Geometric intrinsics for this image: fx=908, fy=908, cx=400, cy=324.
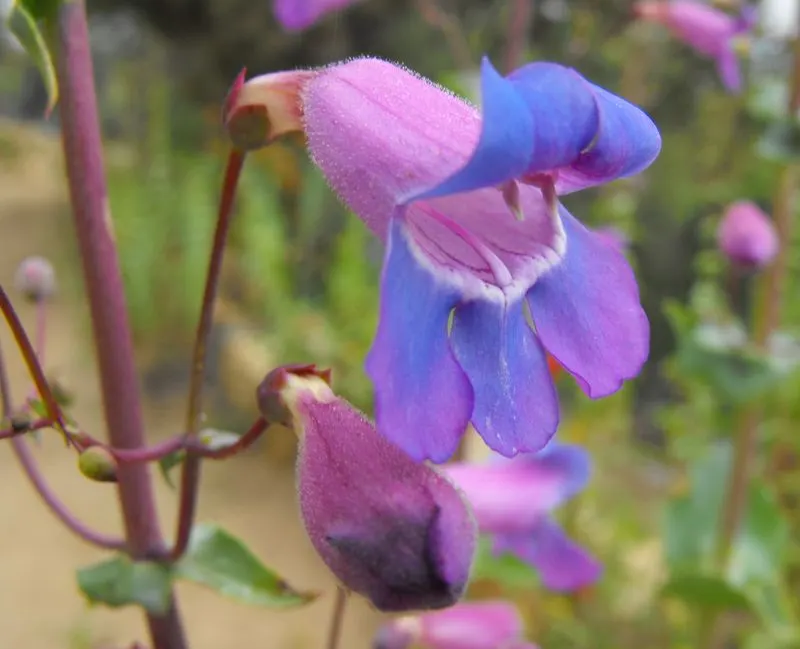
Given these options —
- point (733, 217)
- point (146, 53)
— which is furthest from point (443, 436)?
point (146, 53)

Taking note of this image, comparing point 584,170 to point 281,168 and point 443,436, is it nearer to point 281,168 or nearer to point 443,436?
point 443,436

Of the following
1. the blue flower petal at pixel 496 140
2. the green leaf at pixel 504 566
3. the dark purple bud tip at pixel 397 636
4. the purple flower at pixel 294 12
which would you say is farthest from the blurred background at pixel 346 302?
the blue flower petal at pixel 496 140

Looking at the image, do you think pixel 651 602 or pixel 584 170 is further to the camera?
pixel 651 602

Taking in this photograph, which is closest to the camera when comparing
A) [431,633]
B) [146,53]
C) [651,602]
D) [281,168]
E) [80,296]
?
[431,633]

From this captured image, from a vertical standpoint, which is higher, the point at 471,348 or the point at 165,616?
the point at 471,348

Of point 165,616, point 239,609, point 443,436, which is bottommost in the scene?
point 239,609

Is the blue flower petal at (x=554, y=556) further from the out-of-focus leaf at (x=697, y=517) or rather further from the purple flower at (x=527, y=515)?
the out-of-focus leaf at (x=697, y=517)

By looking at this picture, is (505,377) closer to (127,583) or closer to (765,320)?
(127,583)
